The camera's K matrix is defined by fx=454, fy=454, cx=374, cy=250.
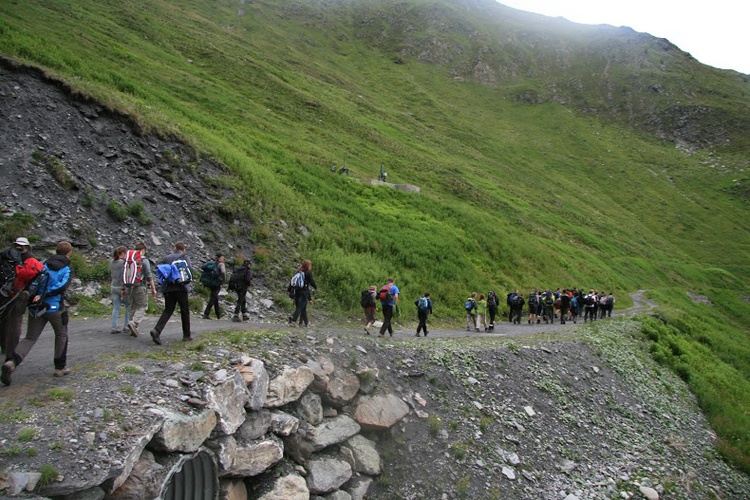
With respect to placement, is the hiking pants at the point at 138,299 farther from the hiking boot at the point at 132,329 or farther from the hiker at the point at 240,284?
the hiker at the point at 240,284

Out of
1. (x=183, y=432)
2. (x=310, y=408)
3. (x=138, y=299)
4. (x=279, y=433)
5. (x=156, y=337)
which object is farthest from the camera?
(x=138, y=299)

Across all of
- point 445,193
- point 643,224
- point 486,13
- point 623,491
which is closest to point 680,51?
point 486,13

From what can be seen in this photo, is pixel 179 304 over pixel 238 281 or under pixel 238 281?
over

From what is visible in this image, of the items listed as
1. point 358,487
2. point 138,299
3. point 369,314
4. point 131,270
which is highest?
point 131,270

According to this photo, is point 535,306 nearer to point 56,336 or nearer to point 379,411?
point 379,411

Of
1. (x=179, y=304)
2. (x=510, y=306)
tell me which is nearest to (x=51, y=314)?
(x=179, y=304)

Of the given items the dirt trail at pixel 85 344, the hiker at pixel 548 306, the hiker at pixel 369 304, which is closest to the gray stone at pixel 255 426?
the dirt trail at pixel 85 344

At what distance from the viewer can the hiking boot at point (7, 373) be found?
22.3 feet

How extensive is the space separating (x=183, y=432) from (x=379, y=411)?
4.91 m

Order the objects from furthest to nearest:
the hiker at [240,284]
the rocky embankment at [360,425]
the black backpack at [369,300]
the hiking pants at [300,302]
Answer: the black backpack at [369,300] → the hiker at [240,284] → the hiking pants at [300,302] → the rocky embankment at [360,425]

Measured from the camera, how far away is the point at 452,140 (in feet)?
251

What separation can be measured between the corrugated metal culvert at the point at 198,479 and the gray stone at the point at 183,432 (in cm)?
29

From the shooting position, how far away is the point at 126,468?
5820 millimetres

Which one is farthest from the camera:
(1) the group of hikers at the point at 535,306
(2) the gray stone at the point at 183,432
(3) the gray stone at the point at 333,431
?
(1) the group of hikers at the point at 535,306
